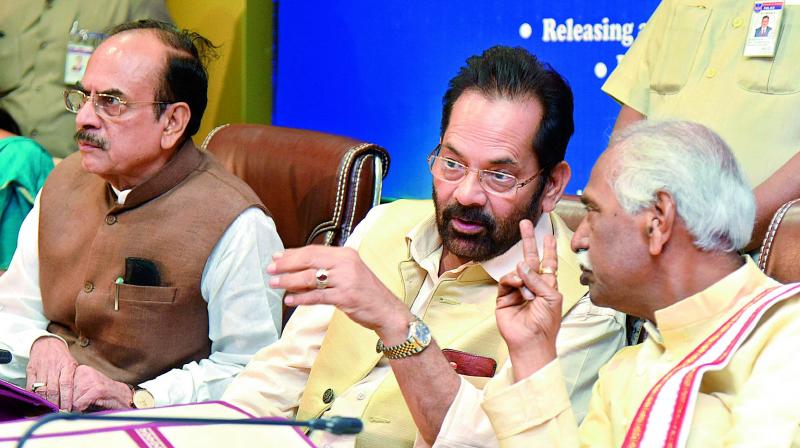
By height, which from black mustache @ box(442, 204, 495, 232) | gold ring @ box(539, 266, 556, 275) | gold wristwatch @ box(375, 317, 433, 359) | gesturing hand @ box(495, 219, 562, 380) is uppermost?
black mustache @ box(442, 204, 495, 232)

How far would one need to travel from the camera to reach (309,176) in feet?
9.73

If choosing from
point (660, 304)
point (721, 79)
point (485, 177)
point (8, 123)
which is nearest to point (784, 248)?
point (660, 304)

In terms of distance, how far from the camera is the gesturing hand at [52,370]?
7.93 feet

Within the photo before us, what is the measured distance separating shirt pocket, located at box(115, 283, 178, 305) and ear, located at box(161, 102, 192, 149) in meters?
0.37

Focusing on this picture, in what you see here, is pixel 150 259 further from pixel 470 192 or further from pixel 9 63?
pixel 9 63

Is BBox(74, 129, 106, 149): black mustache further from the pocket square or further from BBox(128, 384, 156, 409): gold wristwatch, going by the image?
the pocket square

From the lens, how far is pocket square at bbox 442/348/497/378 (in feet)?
6.84

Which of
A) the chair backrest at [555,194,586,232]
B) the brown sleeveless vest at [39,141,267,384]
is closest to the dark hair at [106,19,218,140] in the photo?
the brown sleeveless vest at [39,141,267,384]

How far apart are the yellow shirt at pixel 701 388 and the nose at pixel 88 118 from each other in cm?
133

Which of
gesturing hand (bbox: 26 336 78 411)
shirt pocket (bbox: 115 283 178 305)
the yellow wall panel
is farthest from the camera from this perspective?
the yellow wall panel

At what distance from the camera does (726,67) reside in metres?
2.79

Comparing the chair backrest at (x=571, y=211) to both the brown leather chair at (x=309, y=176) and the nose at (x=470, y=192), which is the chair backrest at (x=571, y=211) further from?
the brown leather chair at (x=309, y=176)

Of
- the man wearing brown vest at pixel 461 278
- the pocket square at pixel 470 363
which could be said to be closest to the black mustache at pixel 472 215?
the man wearing brown vest at pixel 461 278

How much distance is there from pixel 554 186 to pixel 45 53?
2663 millimetres
